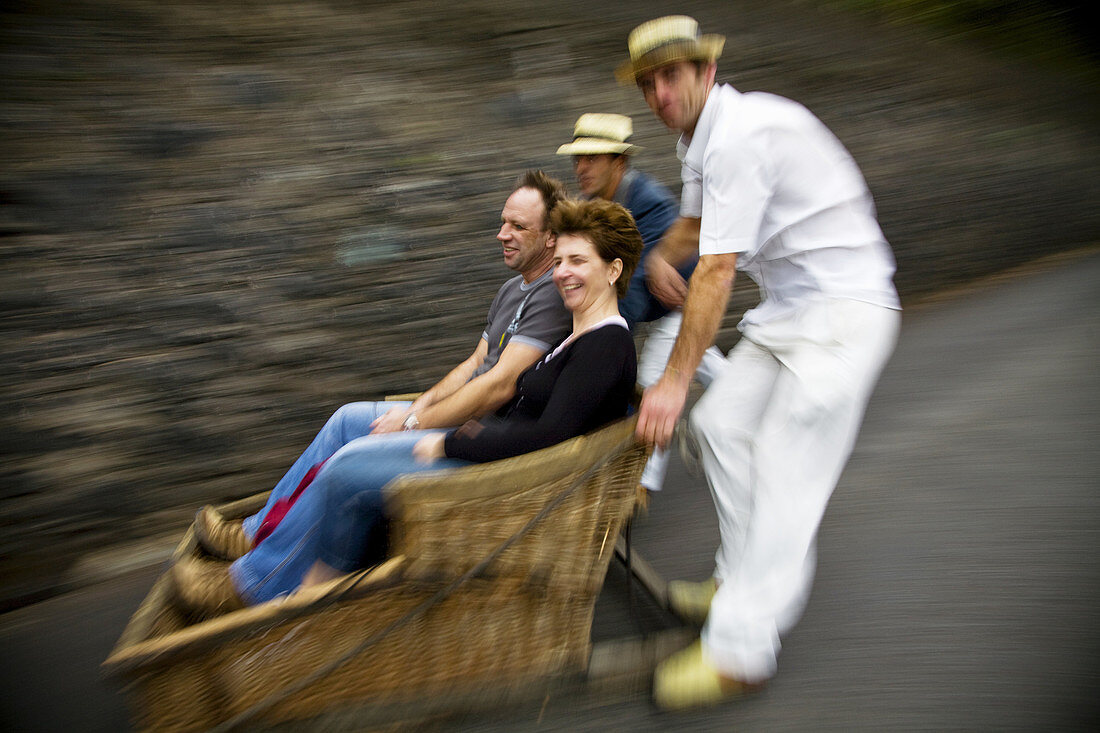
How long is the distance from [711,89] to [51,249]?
14.5 ft

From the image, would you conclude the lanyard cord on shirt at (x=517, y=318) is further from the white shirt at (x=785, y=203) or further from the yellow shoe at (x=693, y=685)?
the yellow shoe at (x=693, y=685)

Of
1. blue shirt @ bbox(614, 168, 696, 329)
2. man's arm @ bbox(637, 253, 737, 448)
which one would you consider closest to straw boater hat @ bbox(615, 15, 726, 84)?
man's arm @ bbox(637, 253, 737, 448)

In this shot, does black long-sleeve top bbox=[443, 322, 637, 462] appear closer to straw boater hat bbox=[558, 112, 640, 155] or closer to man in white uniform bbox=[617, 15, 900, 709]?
man in white uniform bbox=[617, 15, 900, 709]

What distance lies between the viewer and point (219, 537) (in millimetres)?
2926

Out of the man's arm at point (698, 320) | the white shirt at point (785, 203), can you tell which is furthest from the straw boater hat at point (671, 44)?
the man's arm at point (698, 320)

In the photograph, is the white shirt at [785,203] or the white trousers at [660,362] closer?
the white shirt at [785,203]

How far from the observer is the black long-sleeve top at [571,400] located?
2621 millimetres

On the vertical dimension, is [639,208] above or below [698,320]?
above

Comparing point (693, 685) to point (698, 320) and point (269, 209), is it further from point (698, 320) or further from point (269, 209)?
point (269, 209)

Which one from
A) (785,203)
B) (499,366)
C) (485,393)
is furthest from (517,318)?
(785,203)

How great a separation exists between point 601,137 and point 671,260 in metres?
0.75

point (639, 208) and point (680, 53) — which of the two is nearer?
point (680, 53)

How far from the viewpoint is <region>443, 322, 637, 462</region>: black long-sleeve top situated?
8.60 feet

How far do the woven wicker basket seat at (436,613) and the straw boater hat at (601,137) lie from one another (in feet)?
5.37
